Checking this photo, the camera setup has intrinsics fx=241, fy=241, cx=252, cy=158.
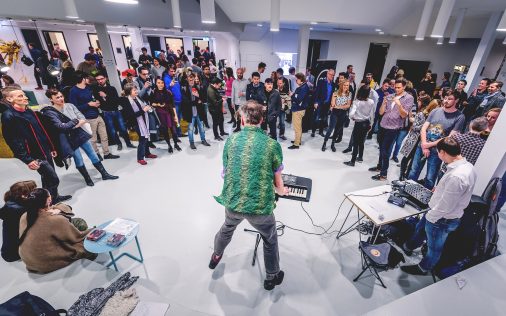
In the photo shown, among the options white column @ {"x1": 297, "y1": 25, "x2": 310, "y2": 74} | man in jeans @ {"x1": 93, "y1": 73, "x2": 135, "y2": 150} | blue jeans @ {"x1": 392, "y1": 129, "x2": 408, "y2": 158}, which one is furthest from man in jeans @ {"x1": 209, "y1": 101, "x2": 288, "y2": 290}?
white column @ {"x1": 297, "y1": 25, "x2": 310, "y2": 74}

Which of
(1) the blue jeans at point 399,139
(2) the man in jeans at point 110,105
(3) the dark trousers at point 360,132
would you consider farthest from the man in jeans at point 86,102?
(1) the blue jeans at point 399,139

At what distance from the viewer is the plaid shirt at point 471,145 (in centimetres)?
287

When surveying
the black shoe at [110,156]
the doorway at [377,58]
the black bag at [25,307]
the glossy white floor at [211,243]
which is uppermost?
the doorway at [377,58]

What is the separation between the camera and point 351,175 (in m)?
4.47

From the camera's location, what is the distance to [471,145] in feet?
9.57

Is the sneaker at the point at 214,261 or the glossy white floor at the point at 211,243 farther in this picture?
the sneaker at the point at 214,261

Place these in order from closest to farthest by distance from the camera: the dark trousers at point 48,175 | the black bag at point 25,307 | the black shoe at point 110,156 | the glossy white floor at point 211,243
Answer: the black bag at point 25,307, the glossy white floor at point 211,243, the dark trousers at point 48,175, the black shoe at point 110,156

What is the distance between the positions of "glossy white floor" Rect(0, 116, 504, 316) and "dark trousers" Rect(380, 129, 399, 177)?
341mm

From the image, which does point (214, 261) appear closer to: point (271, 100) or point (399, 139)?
point (271, 100)

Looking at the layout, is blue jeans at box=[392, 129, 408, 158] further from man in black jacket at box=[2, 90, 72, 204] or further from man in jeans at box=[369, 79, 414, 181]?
man in black jacket at box=[2, 90, 72, 204]

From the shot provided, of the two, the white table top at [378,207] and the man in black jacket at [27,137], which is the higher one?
the man in black jacket at [27,137]

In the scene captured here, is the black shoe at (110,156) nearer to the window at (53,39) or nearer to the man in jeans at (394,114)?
the man in jeans at (394,114)

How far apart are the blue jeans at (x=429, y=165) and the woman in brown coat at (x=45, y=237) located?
4.50 metres

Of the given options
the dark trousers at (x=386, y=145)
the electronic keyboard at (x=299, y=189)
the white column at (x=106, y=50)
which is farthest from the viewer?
the white column at (x=106, y=50)
